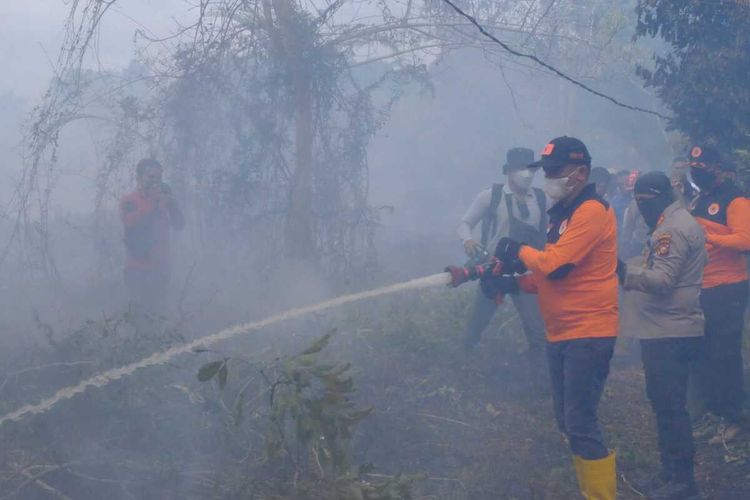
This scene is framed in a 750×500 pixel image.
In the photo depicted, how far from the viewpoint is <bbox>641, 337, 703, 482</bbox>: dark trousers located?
4492 mm

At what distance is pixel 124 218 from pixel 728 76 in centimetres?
601

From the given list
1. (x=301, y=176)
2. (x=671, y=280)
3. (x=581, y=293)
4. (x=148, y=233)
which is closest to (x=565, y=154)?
(x=581, y=293)

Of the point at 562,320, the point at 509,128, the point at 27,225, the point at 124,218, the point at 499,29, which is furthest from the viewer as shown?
the point at 509,128

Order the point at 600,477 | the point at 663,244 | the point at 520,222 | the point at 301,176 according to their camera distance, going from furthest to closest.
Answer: the point at 301,176, the point at 520,222, the point at 663,244, the point at 600,477

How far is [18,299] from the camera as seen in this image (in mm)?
8391

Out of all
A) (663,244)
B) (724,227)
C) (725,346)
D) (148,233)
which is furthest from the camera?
(148,233)

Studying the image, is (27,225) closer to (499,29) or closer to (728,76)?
(499,29)

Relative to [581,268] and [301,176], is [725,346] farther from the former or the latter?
[301,176]

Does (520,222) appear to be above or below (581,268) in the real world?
above

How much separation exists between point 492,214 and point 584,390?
2.65 metres

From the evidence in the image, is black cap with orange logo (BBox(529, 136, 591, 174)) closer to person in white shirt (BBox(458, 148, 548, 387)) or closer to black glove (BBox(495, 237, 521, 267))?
black glove (BBox(495, 237, 521, 267))

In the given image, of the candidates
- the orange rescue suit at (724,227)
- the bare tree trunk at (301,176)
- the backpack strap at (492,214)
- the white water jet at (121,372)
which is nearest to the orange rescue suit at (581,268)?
the white water jet at (121,372)

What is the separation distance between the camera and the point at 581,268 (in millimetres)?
4133

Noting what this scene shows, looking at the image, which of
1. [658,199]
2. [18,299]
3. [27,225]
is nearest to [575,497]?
[658,199]
